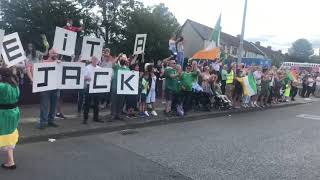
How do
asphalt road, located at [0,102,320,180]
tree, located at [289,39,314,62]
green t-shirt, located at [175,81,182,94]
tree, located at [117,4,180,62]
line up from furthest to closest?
tree, located at [289,39,314,62]
tree, located at [117,4,180,62]
green t-shirt, located at [175,81,182,94]
asphalt road, located at [0,102,320,180]

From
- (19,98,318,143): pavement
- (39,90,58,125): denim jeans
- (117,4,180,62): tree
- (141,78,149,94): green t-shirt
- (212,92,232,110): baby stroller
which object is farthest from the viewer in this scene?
(117,4,180,62): tree

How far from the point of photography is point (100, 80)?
1107 centimetres

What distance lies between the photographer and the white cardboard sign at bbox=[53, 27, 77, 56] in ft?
33.8

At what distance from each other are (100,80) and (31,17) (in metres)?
23.5

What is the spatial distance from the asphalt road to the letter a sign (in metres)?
1.21

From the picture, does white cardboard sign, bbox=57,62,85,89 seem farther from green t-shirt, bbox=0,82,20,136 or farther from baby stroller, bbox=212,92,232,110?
baby stroller, bbox=212,92,232,110

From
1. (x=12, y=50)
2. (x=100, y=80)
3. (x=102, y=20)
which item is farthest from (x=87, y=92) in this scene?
(x=102, y=20)

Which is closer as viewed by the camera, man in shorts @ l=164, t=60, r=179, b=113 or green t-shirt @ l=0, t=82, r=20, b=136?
green t-shirt @ l=0, t=82, r=20, b=136

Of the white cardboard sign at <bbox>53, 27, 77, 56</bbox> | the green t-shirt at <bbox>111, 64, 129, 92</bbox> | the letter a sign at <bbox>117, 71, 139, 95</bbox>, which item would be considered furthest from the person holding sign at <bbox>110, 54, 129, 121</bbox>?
the white cardboard sign at <bbox>53, 27, 77, 56</bbox>

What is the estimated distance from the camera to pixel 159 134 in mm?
10883

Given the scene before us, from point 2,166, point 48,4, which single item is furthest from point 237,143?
point 48,4

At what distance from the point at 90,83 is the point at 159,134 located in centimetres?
217

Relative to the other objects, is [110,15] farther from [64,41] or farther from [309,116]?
[64,41]

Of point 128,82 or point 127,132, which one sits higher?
point 128,82
